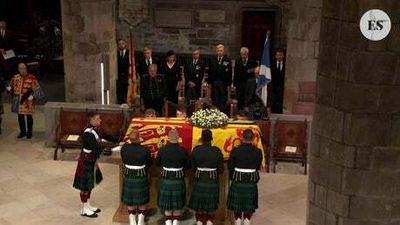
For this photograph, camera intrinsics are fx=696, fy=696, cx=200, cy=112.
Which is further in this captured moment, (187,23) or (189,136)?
(187,23)

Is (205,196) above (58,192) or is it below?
above

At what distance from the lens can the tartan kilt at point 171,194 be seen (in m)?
9.54

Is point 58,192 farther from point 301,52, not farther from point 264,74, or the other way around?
point 301,52

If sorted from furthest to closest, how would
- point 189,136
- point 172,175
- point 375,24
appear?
point 189,136 < point 172,175 < point 375,24

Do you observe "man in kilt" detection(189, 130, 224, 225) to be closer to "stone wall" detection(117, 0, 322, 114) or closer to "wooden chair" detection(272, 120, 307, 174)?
"wooden chair" detection(272, 120, 307, 174)

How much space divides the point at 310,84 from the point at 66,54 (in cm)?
515

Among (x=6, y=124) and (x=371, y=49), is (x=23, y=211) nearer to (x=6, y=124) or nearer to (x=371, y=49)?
(x=6, y=124)

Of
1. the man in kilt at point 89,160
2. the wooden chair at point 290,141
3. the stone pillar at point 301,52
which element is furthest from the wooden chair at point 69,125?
the stone pillar at point 301,52

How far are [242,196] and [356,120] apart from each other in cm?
262

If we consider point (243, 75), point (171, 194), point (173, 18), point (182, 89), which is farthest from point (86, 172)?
point (173, 18)

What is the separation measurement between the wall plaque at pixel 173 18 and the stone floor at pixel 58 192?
7.04m

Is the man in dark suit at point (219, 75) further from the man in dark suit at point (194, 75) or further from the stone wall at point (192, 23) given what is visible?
the stone wall at point (192, 23)

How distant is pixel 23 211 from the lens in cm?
1084

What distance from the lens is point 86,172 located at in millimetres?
10180
